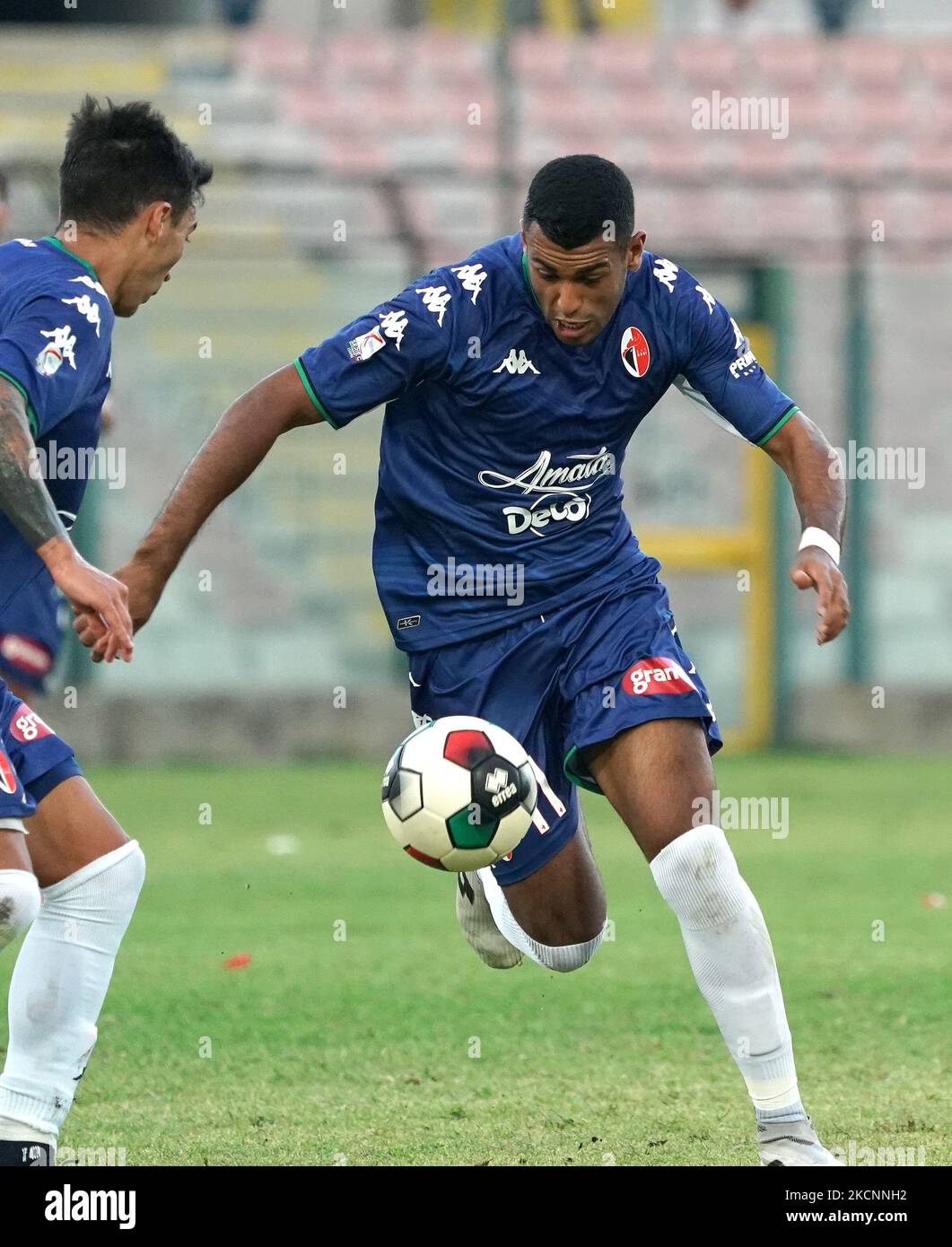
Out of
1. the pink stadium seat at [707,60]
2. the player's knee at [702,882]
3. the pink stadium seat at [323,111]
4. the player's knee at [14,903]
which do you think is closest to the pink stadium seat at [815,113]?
the pink stadium seat at [707,60]

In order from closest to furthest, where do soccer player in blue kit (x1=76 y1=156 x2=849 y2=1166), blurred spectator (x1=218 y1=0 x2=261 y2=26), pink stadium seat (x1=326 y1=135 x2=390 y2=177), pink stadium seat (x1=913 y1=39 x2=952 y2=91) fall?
1. soccer player in blue kit (x1=76 y1=156 x2=849 y2=1166)
2. pink stadium seat (x1=326 y1=135 x2=390 y2=177)
3. pink stadium seat (x1=913 y1=39 x2=952 y2=91)
4. blurred spectator (x1=218 y1=0 x2=261 y2=26)

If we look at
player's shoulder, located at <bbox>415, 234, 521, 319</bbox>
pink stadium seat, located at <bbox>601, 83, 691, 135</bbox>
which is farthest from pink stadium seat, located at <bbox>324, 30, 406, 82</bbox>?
player's shoulder, located at <bbox>415, 234, 521, 319</bbox>

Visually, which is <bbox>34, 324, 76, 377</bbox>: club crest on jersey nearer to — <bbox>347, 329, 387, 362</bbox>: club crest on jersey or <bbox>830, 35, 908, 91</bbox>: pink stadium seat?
<bbox>347, 329, 387, 362</bbox>: club crest on jersey

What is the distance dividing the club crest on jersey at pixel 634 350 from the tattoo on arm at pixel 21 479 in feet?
5.14

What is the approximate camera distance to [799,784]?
40.2ft

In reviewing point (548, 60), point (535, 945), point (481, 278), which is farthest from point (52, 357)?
point (548, 60)

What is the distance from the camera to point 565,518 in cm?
506

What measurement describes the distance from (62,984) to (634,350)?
202cm

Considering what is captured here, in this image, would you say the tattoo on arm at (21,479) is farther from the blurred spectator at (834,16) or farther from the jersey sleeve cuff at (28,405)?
the blurred spectator at (834,16)

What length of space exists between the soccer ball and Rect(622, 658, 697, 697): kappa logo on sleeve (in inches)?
13.4

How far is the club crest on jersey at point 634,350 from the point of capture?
193 inches

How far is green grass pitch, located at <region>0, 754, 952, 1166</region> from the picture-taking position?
15.5ft

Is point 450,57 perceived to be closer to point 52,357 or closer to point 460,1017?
point 460,1017
